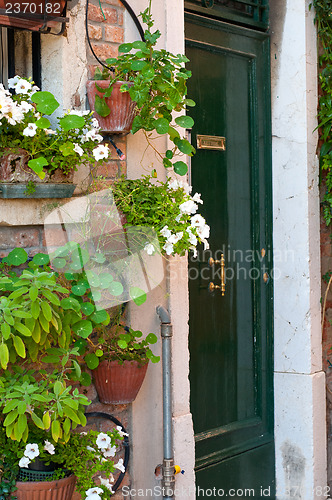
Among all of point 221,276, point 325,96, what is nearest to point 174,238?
point 221,276

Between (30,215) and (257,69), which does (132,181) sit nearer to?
(30,215)

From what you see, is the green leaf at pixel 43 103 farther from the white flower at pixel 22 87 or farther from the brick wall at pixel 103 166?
the brick wall at pixel 103 166

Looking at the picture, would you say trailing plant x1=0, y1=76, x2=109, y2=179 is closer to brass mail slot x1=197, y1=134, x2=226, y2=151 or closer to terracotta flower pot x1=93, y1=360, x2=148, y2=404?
terracotta flower pot x1=93, y1=360, x2=148, y2=404

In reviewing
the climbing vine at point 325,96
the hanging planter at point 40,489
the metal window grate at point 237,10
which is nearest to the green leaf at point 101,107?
the metal window grate at point 237,10

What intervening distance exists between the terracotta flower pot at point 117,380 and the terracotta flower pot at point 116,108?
3.07ft

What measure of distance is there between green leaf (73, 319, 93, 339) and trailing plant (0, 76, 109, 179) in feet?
1.79

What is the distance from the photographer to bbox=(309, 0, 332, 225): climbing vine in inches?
153

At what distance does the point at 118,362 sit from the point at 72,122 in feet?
3.11

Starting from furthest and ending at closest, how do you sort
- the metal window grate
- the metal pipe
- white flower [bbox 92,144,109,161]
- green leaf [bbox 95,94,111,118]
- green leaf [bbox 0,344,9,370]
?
1. the metal window grate
2. the metal pipe
3. green leaf [bbox 95,94,111,118]
4. white flower [bbox 92,144,109,161]
5. green leaf [bbox 0,344,9,370]

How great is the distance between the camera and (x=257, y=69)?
388 cm

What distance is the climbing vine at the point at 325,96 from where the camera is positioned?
→ 3895 millimetres

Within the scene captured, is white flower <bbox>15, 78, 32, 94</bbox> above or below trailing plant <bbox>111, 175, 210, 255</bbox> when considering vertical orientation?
above

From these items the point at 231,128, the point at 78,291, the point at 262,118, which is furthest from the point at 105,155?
the point at 262,118

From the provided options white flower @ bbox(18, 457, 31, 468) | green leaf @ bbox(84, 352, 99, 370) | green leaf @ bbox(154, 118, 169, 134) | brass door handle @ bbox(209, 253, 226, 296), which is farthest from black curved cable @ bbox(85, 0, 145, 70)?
white flower @ bbox(18, 457, 31, 468)
